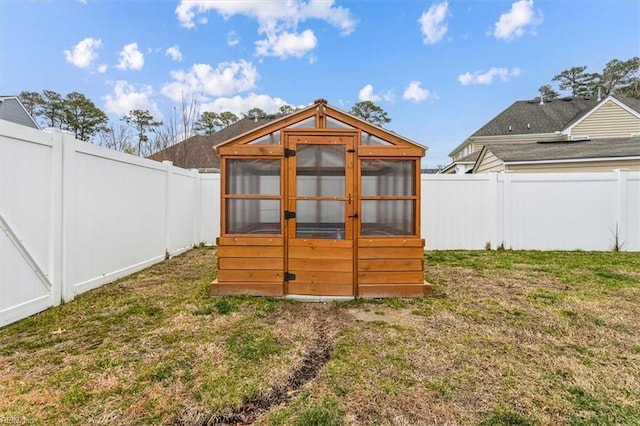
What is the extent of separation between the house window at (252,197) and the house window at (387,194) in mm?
1094

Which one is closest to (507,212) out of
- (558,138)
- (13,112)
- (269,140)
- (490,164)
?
(490,164)

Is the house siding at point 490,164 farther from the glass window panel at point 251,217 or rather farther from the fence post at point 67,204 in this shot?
the fence post at point 67,204

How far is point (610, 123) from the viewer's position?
13.6 m

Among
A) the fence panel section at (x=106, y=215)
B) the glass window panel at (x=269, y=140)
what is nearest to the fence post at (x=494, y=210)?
the glass window panel at (x=269, y=140)

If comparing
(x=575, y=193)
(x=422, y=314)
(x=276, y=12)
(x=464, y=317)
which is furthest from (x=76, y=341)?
(x=276, y=12)

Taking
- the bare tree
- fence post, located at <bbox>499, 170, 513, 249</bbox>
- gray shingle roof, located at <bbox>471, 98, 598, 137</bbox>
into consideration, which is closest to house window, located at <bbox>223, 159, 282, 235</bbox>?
fence post, located at <bbox>499, 170, 513, 249</bbox>

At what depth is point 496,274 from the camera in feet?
16.9

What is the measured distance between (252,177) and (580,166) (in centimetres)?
904

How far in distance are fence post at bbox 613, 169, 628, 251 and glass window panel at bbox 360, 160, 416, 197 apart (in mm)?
5957

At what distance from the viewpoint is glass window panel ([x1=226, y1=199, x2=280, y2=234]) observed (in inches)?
155

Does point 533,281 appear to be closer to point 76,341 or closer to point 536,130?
point 76,341

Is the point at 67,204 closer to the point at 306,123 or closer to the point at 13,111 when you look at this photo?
the point at 306,123

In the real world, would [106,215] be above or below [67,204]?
below

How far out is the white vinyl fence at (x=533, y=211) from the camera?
269 inches
